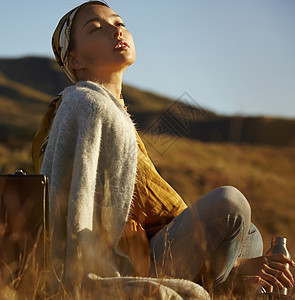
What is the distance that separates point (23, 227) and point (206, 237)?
32.5 inches

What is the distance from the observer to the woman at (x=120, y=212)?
1965 mm

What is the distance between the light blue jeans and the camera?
6.82 feet

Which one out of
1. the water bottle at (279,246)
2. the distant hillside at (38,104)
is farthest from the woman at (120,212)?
the distant hillside at (38,104)

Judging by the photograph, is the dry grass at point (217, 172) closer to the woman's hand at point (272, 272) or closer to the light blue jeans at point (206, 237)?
the woman's hand at point (272, 272)

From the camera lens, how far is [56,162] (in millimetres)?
2020

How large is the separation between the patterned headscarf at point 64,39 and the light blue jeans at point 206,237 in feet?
3.34

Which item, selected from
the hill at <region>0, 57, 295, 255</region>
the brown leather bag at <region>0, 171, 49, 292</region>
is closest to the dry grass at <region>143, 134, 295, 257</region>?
the hill at <region>0, 57, 295, 255</region>

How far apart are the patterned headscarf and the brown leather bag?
0.94 metres

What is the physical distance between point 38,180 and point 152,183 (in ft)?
2.11

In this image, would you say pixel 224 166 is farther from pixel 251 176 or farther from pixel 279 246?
pixel 279 246

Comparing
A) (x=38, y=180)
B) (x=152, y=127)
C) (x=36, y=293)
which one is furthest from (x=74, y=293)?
(x=152, y=127)

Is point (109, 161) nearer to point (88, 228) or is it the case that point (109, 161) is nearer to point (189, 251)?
point (88, 228)

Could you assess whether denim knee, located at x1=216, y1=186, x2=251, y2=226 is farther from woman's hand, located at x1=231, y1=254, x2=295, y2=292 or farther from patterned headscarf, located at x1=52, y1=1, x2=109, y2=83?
patterned headscarf, located at x1=52, y1=1, x2=109, y2=83

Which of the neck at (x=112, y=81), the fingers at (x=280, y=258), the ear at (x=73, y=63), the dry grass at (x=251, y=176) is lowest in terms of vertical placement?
the dry grass at (x=251, y=176)
